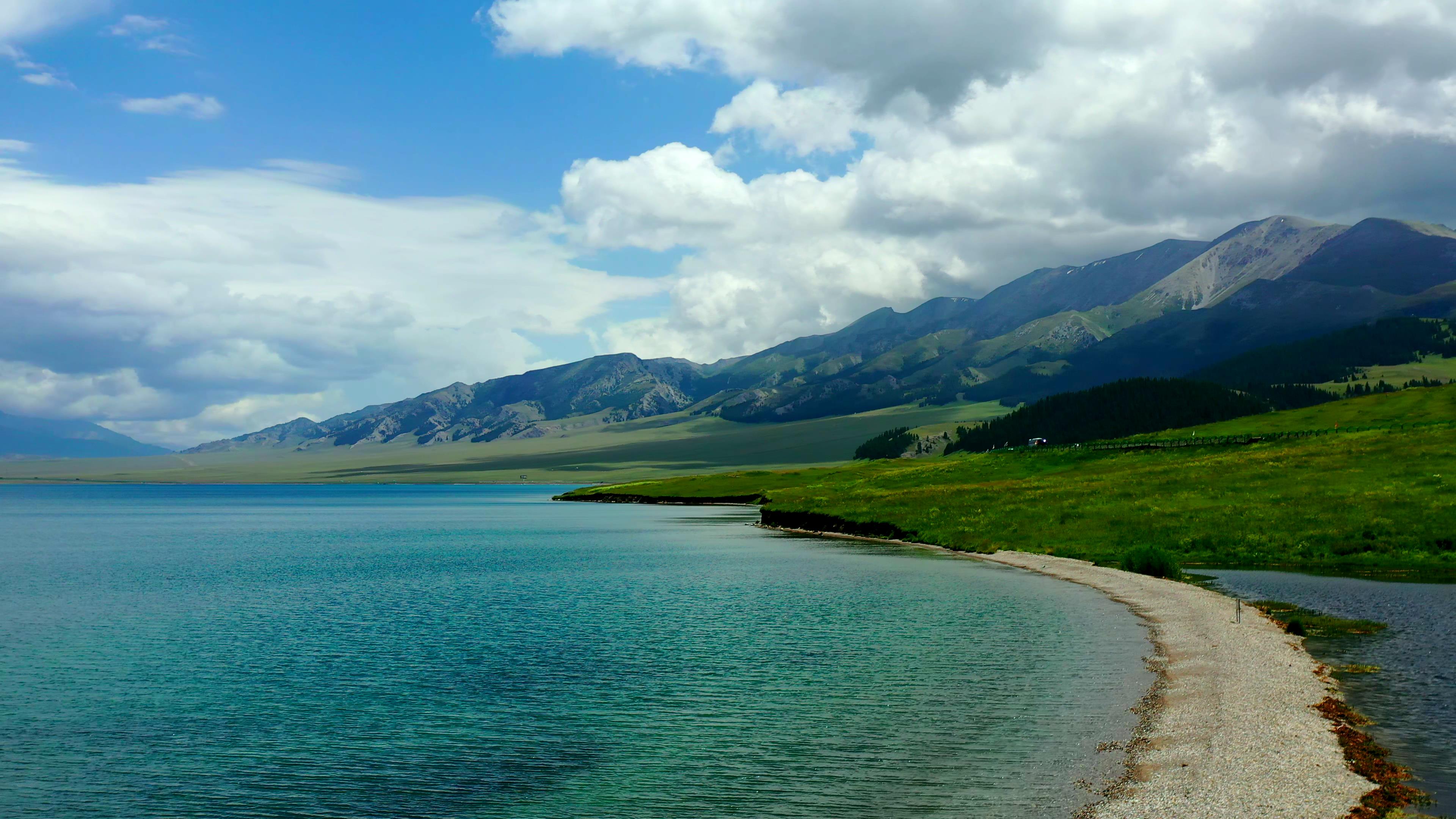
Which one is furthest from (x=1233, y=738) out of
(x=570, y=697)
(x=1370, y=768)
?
(x=570, y=697)

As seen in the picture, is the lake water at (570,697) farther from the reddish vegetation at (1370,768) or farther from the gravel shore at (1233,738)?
the reddish vegetation at (1370,768)

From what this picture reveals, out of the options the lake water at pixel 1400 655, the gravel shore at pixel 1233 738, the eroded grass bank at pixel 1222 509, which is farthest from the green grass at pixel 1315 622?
the eroded grass bank at pixel 1222 509

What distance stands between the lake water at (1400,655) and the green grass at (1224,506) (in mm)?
9959

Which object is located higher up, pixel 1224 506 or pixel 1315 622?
pixel 1224 506

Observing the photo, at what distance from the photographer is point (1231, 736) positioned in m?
27.3

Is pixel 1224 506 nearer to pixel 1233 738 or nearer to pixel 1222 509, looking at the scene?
pixel 1222 509

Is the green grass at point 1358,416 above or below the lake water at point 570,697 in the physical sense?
above

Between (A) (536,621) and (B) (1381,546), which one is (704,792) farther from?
(B) (1381,546)

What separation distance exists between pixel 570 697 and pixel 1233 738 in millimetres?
21967

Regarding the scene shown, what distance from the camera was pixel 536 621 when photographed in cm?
5388

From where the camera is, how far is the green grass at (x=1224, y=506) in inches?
2876

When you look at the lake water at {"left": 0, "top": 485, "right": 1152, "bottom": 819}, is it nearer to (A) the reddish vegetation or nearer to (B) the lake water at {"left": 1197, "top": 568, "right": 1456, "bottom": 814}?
(A) the reddish vegetation

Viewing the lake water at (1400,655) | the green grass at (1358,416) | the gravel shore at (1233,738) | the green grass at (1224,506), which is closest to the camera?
the gravel shore at (1233,738)

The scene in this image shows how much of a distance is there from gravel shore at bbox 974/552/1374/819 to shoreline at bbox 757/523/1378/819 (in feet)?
0.14
